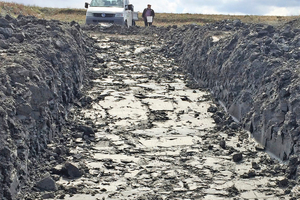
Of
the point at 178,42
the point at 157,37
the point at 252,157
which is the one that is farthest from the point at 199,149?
the point at 157,37

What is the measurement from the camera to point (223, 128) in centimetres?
974

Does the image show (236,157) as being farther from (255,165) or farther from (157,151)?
(157,151)

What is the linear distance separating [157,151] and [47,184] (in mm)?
2312

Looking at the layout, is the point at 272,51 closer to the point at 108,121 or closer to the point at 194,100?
the point at 194,100

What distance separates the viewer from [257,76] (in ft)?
34.3

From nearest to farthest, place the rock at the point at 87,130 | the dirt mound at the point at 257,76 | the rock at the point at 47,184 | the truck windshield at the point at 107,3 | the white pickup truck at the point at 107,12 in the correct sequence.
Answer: the rock at the point at 47,184
the dirt mound at the point at 257,76
the rock at the point at 87,130
the white pickup truck at the point at 107,12
the truck windshield at the point at 107,3

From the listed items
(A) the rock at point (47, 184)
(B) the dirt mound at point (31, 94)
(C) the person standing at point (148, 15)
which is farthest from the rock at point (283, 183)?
(C) the person standing at point (148, 15)

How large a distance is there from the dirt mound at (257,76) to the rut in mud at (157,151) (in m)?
0.35

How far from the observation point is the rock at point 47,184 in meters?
6.63

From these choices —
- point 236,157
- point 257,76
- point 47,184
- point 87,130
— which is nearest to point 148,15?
point 257,76

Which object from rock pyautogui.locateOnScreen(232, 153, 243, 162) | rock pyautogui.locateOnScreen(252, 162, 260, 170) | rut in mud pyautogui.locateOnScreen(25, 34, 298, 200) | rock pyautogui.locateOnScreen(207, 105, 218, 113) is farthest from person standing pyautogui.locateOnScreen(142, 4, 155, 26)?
rock pyautogui.locateOnScreen(252, 162, 260, 170)

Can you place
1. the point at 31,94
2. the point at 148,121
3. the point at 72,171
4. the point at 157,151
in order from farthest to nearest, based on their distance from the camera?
1. the point at 148,121
2. the point at 157,151
3. the point at 31,94
4. the point at 72,171

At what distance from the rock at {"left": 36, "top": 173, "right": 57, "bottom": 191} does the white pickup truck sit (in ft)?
52.9

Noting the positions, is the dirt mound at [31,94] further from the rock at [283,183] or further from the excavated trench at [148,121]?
the rock at [283,183]
